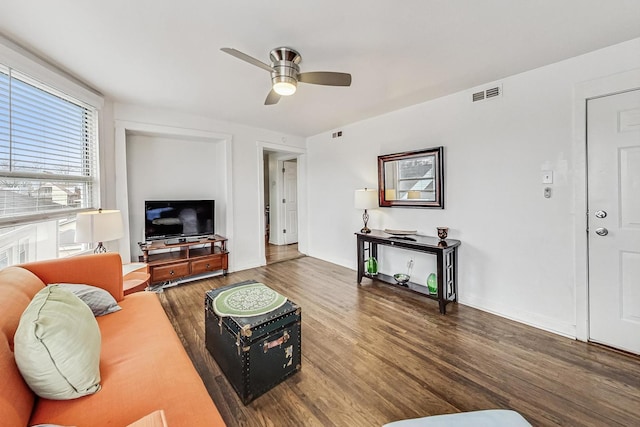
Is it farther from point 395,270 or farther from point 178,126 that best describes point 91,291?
point 395,270

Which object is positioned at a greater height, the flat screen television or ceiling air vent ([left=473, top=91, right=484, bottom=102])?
ceiling air vent ([left=473, top=91, right=484, bottom=102])

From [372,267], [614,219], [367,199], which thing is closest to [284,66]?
[367,199]

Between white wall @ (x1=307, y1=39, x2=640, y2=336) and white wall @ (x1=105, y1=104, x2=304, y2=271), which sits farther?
white wall @ (x1=105, y1=104, x2=304, y2=271)

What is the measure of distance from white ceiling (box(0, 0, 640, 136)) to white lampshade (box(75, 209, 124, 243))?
4.43ft

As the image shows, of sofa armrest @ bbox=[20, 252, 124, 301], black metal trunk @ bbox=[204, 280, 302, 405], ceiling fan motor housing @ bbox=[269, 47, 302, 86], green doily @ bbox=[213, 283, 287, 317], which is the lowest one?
black metal trunk @ bbox=[204, 280, 302, 405]

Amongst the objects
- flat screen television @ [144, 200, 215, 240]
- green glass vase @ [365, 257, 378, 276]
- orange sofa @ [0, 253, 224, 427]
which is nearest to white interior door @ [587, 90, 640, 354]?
green glass vase @ [365, 257, 378, 276]

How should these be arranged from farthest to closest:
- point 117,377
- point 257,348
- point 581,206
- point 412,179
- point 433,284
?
1. point 412,179
2. point 433,284
3. point 581,206
4. point 257,348
5. point 117,377

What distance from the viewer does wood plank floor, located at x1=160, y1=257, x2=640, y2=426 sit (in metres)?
1.52

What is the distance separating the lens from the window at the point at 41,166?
6.27ft

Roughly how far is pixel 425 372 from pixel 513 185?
1976 mm

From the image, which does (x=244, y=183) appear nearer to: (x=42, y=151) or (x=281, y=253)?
(x=281, y=253)

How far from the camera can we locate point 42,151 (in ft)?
7.26

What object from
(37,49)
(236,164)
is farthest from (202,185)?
(37,49)

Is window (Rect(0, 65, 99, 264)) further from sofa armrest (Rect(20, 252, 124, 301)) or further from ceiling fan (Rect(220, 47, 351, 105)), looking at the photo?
ceiling fan (Rect(220, 47, 351, 105))
